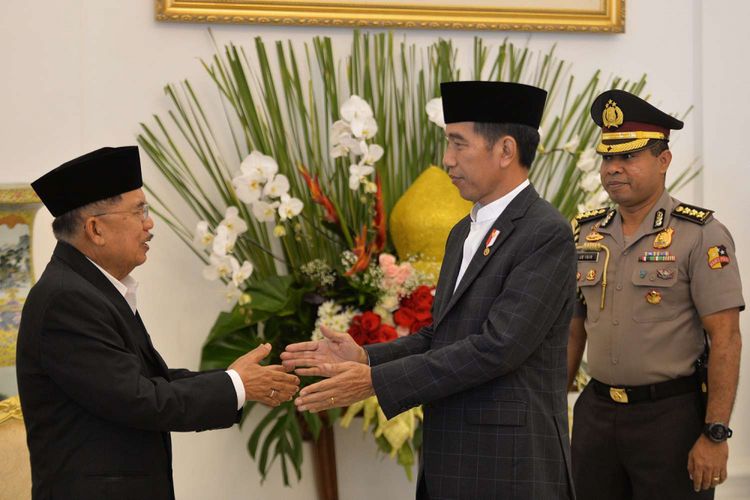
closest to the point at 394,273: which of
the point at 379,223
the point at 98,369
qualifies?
the point at 379,223

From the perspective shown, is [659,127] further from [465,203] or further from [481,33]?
[481,33]

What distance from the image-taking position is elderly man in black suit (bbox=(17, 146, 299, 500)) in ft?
6.57

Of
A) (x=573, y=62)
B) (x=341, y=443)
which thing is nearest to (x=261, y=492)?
(x=341, y=443)

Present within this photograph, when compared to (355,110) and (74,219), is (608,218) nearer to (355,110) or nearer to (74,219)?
(355,110)

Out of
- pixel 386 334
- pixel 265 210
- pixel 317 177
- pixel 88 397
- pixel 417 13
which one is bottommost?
pixel 386 334

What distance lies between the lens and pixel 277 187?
332cm

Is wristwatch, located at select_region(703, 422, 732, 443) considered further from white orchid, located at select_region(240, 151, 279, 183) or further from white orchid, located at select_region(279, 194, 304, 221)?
white orchid, located at select_region(240, 151, 279, 183)

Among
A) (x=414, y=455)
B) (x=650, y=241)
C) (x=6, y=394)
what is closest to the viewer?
(x=650, y=241)

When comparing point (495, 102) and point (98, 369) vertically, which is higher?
point (495, 102)

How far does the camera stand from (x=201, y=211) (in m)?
3.62

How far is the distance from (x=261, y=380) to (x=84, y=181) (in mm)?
626

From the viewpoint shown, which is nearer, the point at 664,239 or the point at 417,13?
the point at 664,239

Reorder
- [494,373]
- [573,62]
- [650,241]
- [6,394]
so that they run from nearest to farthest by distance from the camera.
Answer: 1. [494,373]
2. [650,241]
3. [6,394]
4. [573,62]

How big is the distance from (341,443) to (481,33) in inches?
68.0
